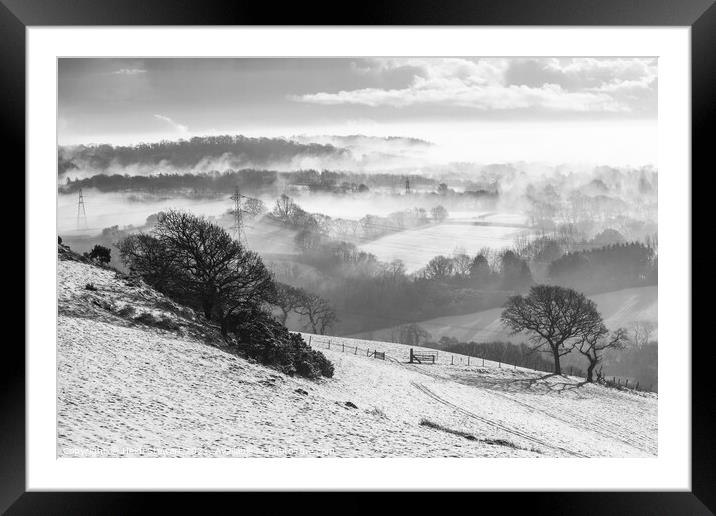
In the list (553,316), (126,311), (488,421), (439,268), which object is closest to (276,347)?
(126,311)

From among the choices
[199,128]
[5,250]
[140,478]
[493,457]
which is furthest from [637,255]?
[5,250]

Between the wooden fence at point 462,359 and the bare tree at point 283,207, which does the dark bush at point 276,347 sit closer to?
the wooden fence at point 462,359

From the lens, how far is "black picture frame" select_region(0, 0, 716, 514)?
421 cm

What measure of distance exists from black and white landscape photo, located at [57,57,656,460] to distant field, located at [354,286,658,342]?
18 mm

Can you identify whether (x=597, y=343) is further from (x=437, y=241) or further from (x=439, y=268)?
(x=437, y=241)

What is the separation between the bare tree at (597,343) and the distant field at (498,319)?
0.10 metres

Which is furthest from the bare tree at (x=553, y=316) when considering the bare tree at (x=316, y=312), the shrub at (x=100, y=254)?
the shrub at (x=100, y=254)

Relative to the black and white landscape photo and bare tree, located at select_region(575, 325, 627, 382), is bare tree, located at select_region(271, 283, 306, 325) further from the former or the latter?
bare tree, located at select_region(575, 325, 627, 382)

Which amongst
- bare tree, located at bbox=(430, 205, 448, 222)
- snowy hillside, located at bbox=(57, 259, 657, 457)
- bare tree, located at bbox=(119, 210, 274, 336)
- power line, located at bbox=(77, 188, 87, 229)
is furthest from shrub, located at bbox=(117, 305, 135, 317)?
bare tree, located at bbox=(430, 205, 448, 222)

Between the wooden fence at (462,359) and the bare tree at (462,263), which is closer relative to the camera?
the bare tree at (462,263)
